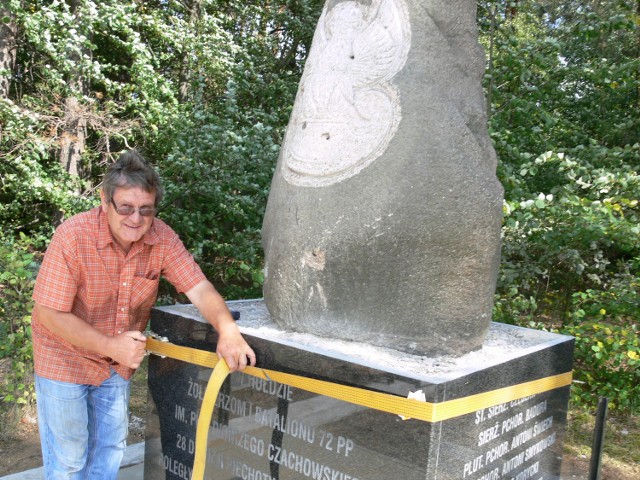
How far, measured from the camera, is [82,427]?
2.58m

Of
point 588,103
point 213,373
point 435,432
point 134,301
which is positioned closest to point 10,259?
point 134,301

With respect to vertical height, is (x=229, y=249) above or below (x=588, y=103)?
below

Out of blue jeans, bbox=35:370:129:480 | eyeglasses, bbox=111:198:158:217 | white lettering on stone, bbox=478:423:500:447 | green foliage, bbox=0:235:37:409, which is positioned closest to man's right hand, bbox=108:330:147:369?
blue jeans, bbox=35:370:129:480

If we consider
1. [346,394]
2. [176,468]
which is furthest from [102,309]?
[346,394]

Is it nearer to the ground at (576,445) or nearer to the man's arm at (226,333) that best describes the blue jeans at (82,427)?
the man's arm at (226,333)

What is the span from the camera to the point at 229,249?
5.79m

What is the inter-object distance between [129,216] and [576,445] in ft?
11.2

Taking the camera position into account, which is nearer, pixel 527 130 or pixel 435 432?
pixel 435 432

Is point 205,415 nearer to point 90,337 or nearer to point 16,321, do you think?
point 90,337

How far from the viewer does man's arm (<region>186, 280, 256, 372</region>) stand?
2471 mm

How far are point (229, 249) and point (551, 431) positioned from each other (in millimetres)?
3547

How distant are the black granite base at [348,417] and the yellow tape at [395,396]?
0.02m

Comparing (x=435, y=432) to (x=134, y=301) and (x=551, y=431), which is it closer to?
(x=551, y=431)

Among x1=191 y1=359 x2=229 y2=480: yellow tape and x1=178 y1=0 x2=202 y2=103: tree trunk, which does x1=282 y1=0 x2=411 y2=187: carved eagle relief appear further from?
x1=178 y1=0 x2=202 y2=103: tree trunk
